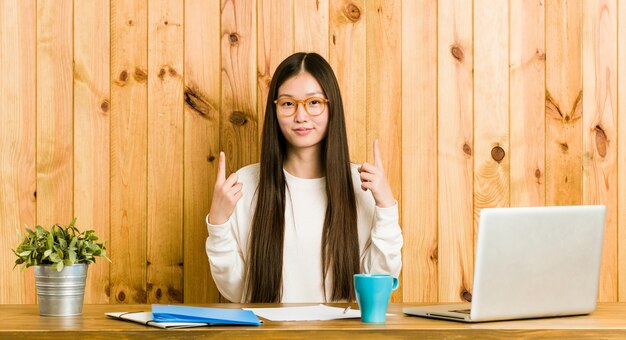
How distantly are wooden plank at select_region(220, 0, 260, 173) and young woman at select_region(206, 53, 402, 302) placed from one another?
184 millimetres

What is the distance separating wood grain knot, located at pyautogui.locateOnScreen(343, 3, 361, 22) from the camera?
8.52ft

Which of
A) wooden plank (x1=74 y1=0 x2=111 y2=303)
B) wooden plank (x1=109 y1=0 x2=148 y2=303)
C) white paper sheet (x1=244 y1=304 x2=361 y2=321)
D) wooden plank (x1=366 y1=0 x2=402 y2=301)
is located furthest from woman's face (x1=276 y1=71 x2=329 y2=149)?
white paper sheet (x1=244 y1=304 x2=361 y2=321)

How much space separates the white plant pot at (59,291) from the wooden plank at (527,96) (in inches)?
61.1

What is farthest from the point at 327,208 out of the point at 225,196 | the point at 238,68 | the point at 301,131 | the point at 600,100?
the point at 600,100

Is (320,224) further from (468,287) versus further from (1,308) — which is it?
(1,308)

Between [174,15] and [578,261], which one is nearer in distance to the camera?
[578,261]

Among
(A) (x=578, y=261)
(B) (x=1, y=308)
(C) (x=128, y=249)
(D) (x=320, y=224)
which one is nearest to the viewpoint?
(A) (x=578, y=261)

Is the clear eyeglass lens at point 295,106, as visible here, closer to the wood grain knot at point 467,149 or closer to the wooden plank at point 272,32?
the wooden plank at point 272,32

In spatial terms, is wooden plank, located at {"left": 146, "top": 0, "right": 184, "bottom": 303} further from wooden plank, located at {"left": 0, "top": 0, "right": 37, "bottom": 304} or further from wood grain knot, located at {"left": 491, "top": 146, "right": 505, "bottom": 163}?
wood grain knot, located at {"left": 491, "top": 146, "right": 505, "bottom": 163}

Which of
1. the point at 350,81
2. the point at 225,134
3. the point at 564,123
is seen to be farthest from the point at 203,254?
the point at 564,123

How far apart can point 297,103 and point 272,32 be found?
344 millimetres

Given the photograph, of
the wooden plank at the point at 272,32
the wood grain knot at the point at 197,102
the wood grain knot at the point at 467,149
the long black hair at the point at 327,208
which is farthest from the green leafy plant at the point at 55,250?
the wood grain knot at the point at 467,149

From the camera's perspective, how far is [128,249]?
2.58 m

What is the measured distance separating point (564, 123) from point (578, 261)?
3.74 feet
